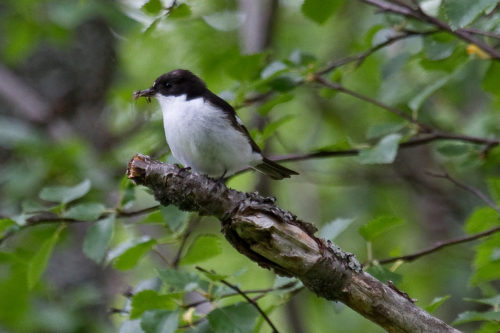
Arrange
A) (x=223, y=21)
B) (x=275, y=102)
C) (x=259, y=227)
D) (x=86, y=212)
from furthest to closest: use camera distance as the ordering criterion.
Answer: (x=223, y=21) < (x=275, y=102) < (x=86, y=212) < (x=259, y=227)

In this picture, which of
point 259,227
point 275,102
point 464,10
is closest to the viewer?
point 259,227

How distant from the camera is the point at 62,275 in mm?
7258

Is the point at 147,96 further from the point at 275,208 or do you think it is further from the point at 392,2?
the point at 275,208

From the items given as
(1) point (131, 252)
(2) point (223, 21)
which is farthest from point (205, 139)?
(2) point (223, 21)

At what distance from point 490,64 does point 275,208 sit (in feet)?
6.60

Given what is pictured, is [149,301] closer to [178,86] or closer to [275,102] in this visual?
[275,102]

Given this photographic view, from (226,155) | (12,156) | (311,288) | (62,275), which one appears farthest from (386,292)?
(12,156)

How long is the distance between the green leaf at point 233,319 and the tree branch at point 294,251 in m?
0.36

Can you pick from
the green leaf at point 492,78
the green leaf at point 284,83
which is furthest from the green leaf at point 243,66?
the green leaf at point 492,78

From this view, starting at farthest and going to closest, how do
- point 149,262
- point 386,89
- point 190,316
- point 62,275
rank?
1. point 149,262
2. point 62,275
3. point 386,89
4. point 190,316

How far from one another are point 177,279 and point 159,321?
226mm

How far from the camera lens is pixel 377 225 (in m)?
3.28

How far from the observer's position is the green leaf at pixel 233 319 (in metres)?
3.03

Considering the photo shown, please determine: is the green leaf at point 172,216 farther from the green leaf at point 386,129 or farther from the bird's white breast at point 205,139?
the green leaf at point 386,129
